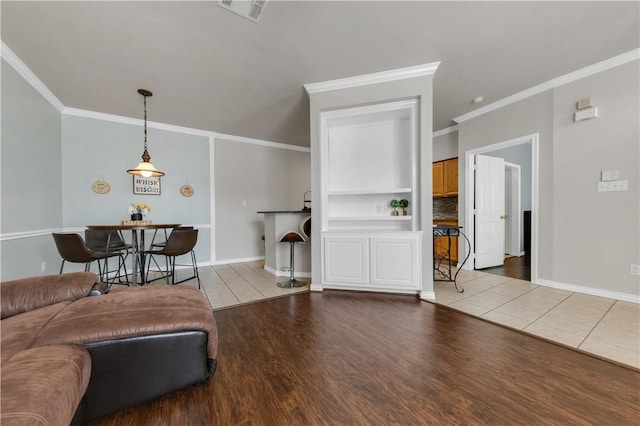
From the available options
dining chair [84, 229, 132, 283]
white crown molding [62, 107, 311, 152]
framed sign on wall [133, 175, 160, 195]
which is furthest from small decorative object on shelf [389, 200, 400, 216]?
framed sign on wall [133, 175, 160, 195]

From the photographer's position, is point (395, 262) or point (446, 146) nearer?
point (395, 262)

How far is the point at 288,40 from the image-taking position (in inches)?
91.5

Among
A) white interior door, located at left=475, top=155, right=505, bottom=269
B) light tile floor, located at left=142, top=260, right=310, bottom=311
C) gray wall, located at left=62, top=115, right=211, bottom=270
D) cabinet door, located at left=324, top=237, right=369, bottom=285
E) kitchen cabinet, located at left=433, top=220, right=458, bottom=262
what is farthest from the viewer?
kitchen cabinet, located at left=433, top=220, right=458, bottom=262

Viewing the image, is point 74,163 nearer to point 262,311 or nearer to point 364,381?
point 262,311

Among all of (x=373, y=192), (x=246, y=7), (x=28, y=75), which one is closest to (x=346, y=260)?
(x=373, y=192)

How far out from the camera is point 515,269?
413 centimetres

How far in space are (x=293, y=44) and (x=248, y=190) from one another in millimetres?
3497

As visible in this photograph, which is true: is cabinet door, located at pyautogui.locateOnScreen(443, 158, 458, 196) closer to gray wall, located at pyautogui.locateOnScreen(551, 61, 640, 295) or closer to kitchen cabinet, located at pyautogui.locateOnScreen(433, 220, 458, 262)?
kitchen cabinet, located at pyautogui.locateOnScreen(433, 220, 458, 262)

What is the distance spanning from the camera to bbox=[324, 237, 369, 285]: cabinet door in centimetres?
298

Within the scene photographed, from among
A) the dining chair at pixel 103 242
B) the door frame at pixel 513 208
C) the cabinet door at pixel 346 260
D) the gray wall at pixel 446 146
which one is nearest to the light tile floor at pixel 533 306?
the cabinet door at pixel 346 260

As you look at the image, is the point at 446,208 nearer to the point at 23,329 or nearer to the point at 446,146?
the point at 446,146

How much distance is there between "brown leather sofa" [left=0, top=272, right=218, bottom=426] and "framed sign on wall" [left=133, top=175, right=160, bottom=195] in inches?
123

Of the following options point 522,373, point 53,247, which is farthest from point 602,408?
point 53,247

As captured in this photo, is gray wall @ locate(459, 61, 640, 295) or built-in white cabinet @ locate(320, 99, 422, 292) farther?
built-in white cabinet @ locate(320, 99, 422, 292)
